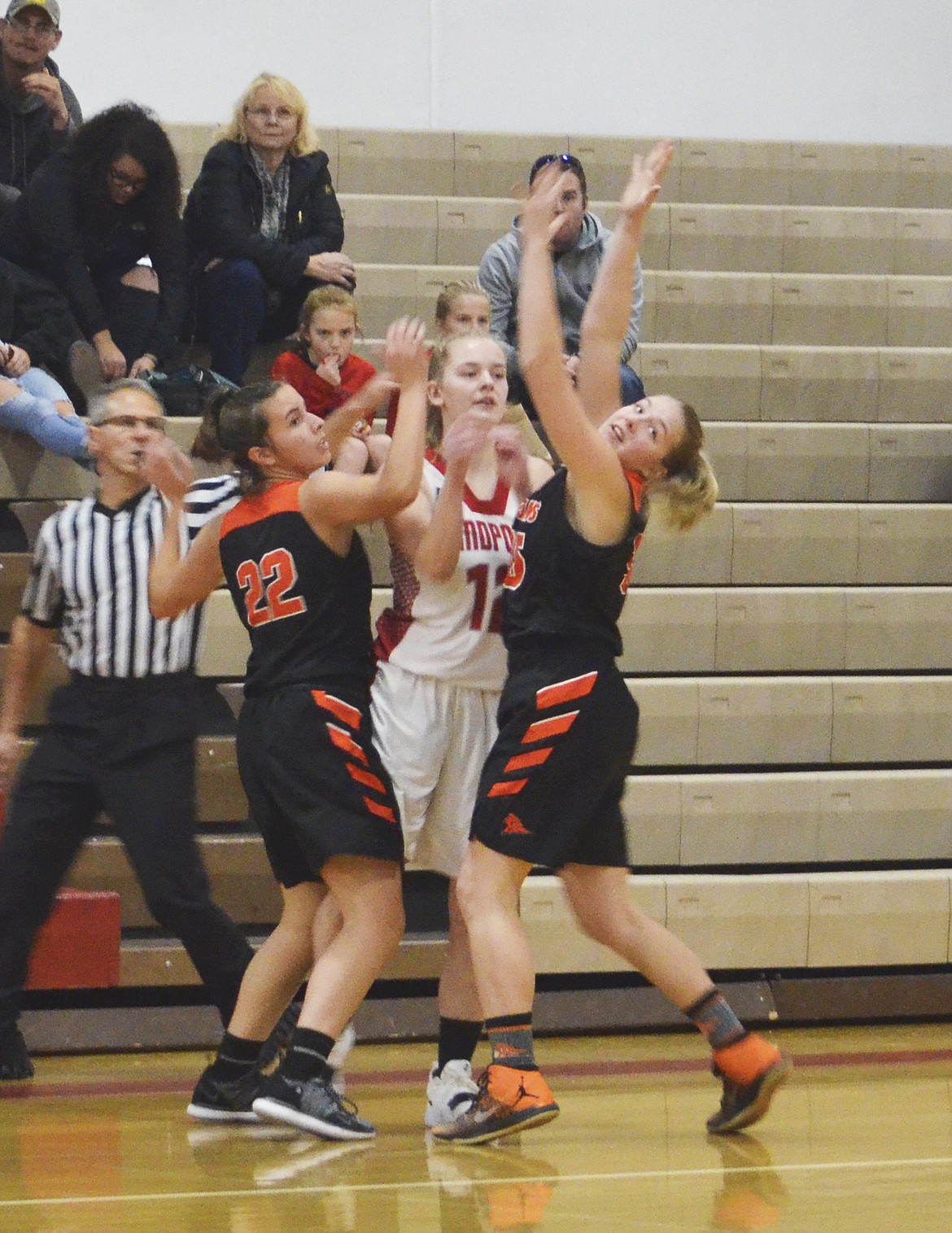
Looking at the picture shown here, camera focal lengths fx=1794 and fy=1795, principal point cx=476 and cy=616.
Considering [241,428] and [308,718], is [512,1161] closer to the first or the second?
[308,718]

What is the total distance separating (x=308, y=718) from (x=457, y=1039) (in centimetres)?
75

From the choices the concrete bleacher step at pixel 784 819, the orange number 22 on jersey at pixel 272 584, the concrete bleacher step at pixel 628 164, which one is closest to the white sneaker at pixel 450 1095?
the orange number 22 on jersey at pixel 272 584

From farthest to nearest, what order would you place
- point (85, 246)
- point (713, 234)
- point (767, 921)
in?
point (713, 234), point (85, 246), point (767, 921)

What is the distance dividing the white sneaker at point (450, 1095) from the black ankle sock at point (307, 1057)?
0.88 ft

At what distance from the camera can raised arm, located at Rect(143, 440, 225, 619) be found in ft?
12.0

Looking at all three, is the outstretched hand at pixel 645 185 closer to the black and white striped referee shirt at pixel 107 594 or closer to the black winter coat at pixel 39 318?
the black and white striped referee shirt at pixel 107 594

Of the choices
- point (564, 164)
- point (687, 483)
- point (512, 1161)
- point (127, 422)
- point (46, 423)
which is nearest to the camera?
point (512, 1161)

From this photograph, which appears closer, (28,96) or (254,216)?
(28,96)

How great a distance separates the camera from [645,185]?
336 centimetres

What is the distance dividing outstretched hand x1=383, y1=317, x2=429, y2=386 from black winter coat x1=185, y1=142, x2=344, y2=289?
251cm

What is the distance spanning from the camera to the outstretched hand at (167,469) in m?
3.67

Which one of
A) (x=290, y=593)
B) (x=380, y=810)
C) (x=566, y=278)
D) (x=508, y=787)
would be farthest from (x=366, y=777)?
(x=566, y=278)

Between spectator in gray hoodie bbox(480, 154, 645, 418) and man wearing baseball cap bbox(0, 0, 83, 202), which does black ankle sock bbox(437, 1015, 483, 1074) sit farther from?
man wearing baseball cap bbox(0, 0, 83, 202)

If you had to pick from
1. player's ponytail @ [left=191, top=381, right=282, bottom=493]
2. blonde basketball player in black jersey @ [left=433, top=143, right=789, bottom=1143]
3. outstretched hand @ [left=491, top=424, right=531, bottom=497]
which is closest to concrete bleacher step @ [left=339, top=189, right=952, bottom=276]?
outstretched hand @ [left=491, top=424, right=531, bottom=497]
